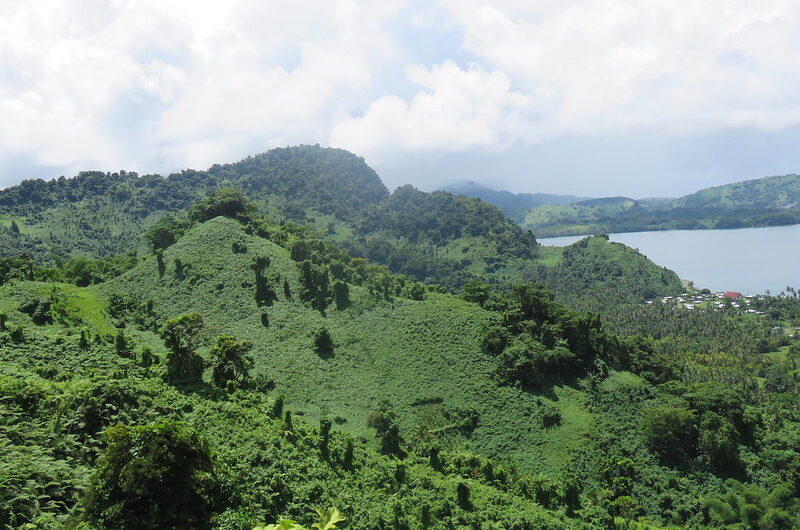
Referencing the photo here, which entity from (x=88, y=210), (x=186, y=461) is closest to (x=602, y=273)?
(x=88, y=210)

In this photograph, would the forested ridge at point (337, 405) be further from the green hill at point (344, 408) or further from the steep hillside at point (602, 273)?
the steep hillside at point (602, 273)

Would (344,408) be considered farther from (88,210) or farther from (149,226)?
(88,210)

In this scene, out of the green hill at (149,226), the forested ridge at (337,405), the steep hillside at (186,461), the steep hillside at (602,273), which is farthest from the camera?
the steep hillside at (602,273)

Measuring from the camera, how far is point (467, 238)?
192 meters

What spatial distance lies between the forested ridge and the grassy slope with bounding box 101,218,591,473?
0.29m

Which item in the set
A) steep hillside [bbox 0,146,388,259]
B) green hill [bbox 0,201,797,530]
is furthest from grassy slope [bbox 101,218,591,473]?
steep hillside [bbox 0,146,388,259]

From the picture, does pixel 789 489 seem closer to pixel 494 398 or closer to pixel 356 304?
pixel 494 398

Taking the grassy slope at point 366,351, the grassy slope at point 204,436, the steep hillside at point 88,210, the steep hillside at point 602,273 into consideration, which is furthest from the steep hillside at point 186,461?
the steep hillside at point 602,273

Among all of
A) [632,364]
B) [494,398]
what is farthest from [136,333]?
[632,364]

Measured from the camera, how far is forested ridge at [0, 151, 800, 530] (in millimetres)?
18750

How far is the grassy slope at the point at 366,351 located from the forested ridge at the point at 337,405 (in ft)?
0.96

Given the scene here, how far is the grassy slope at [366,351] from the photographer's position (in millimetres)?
52094

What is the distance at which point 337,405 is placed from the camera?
52750 mm

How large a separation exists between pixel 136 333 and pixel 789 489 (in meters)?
70.4
